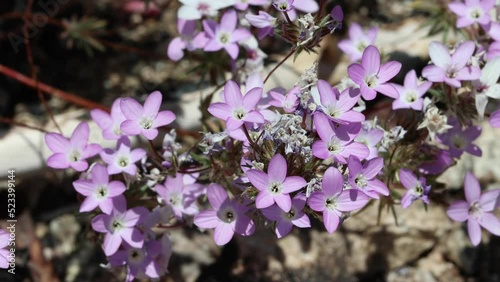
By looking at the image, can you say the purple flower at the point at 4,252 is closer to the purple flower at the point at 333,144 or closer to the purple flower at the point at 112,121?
the purple flower at the point at 112,121

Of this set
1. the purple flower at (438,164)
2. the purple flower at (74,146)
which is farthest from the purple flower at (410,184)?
the purple flower at (74,146)

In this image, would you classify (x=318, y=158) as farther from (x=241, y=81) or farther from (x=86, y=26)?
(x=86, y=26)

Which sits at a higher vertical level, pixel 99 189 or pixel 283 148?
pixel 283 148

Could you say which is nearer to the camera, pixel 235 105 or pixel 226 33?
pixel 235 105

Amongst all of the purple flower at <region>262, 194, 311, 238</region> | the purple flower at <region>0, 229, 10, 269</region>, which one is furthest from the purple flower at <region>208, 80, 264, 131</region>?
the purple flower at <region>0, 229, 10, 269</region>

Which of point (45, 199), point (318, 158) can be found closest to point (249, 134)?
point (318, 158)

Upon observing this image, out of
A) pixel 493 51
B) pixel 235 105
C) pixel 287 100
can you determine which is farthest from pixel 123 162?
pixel 493 51

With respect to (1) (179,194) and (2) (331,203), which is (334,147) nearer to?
(2) (331,203)

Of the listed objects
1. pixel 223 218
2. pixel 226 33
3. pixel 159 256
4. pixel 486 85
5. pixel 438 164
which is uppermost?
pixel 226 33
